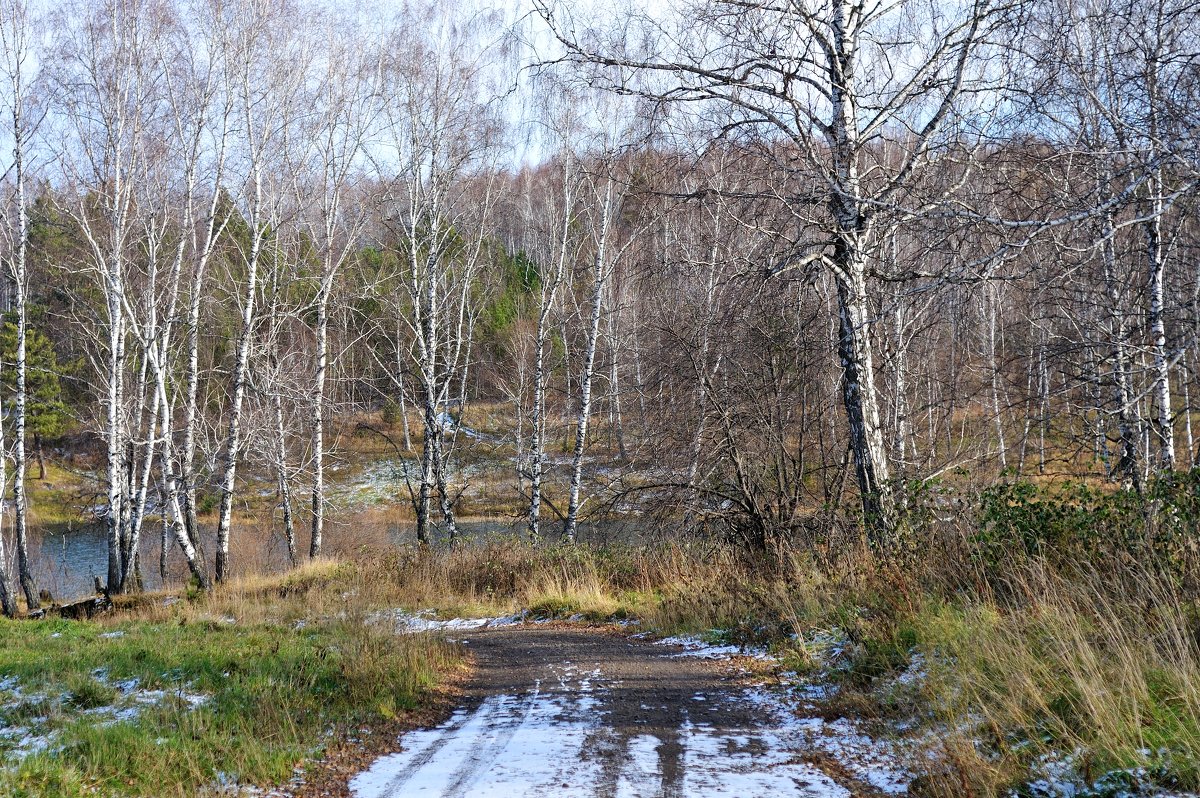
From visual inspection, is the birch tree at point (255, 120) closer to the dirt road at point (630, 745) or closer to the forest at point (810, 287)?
the forest at point (810, 287)

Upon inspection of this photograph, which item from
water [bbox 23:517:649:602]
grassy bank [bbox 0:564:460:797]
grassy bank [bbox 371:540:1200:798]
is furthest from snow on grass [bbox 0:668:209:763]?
water [bbox 23:517:649:602]

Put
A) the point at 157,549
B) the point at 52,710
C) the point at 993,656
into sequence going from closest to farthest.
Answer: the point at 993,656 → the point at 52,710 → the point at 157,549

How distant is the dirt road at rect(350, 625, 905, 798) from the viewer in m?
3.98

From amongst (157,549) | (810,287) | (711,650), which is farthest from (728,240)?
(157,549)

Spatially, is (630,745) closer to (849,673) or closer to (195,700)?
(849,673)

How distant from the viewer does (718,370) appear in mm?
11188

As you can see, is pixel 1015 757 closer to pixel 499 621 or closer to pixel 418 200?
pixel 499 621

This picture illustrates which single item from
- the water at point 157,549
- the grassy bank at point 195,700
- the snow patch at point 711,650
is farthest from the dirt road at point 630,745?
the water at point 157,549

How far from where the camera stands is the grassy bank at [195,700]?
14.2 ft

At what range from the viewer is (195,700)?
19.0ft

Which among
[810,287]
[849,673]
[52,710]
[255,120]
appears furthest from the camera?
[255,120]

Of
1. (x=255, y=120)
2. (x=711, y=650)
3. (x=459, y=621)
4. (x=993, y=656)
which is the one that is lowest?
(x=459, y=621)

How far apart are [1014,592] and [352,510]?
28420mm

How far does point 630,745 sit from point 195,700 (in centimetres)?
329
